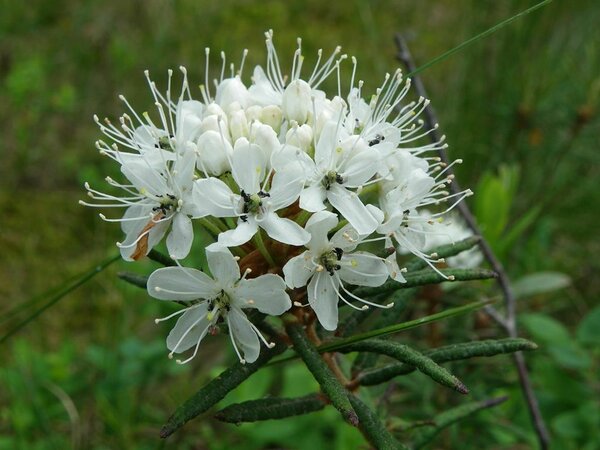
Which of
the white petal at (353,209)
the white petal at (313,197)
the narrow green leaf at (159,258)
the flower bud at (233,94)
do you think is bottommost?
the white petal at (353,209)

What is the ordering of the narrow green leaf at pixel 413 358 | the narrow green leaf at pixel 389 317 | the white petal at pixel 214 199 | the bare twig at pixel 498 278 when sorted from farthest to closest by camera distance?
the bare twig at pixel 498 278 → the narrow green leaf at pixel 389 317 → the white petal at pixel 214 199 → the narrow green leaf at pixel 413 358

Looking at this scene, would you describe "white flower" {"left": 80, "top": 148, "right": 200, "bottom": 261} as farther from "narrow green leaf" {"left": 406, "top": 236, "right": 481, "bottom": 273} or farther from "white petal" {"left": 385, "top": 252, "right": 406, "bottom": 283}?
"narrow green leaf" {"left": 406, "top": 236, "right": 481, "bottom": 273}

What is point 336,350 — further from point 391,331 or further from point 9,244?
point 9,244

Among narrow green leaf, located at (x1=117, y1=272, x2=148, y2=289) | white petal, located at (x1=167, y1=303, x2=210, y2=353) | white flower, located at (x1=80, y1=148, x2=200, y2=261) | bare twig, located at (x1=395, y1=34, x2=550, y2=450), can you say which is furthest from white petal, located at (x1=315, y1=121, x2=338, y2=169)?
bare twig, located at (x1=395, y1=34, x2=550, y2=450)

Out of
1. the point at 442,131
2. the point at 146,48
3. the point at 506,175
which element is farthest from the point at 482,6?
the point at 146,48

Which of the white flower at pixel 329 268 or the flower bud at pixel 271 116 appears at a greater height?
the flower bud at pixel 271 116

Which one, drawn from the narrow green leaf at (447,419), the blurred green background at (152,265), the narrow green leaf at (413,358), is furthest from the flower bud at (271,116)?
the blurred green background at (152,265)

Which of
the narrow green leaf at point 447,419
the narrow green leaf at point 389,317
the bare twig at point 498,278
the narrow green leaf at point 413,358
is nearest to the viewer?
the narrow green leaf at point 413,358

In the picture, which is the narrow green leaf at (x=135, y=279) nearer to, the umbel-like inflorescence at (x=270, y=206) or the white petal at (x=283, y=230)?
the umbel-like inflorescence at (x=270, y=206)

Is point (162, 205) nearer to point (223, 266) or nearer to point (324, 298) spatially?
point (223, 266)
